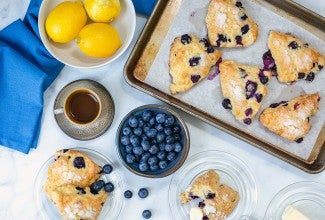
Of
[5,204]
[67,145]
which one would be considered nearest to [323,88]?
[67,145]

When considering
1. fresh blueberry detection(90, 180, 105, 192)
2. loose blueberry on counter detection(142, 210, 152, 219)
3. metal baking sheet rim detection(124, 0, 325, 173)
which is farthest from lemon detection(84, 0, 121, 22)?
loose blueberry on counter detection(142, 210, 152, 219)

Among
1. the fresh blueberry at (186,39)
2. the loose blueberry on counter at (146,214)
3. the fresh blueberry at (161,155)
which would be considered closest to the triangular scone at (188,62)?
the fresh blueberry at (186,39)

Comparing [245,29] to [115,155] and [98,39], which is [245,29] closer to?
[98,39]

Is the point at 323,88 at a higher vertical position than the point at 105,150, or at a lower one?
higher

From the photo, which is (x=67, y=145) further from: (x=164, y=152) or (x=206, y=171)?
(x=206, y=171)

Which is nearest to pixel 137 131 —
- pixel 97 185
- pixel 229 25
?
pixel 97 185
